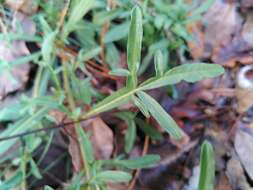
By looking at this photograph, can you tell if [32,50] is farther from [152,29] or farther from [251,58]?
[251,58]

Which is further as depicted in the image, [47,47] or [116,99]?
[47,47]

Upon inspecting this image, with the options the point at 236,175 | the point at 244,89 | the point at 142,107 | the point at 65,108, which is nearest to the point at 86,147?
the point at 65,108

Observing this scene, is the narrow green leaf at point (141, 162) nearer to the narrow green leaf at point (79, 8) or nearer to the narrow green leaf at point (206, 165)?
the narrow green leaf at point (206, 165)

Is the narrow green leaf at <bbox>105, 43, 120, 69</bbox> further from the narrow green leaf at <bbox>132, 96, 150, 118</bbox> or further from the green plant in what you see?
the narrow green leaf at <bbox>132, 96, 150, 118</bbox>

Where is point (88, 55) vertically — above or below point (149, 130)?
above

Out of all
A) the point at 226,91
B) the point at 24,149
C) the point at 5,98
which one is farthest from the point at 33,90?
the point at 226,91

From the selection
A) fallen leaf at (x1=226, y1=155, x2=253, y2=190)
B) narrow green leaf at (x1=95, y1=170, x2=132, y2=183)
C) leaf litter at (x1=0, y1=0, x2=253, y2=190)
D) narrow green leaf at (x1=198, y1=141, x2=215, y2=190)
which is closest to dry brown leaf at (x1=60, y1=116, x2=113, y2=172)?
leaf litter at (x1=0, y1=0, x2=253, y2=190)

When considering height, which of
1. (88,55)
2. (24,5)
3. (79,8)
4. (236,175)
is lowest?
(236,175)

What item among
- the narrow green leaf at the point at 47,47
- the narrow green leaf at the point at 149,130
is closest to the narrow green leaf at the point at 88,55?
the narrow green leaf at the point at 47,47

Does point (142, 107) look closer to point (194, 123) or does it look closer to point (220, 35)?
point (194, 123)
